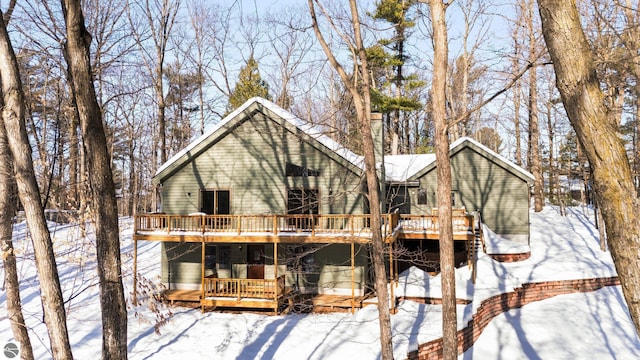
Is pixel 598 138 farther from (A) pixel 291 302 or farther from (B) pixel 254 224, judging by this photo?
(B) pixel 254 224

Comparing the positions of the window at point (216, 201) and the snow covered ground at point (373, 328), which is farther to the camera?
the window at point (216, 201)

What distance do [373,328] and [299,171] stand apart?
713 cm

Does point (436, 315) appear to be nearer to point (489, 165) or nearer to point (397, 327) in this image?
point (397, 327)

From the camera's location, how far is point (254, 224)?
1742cm

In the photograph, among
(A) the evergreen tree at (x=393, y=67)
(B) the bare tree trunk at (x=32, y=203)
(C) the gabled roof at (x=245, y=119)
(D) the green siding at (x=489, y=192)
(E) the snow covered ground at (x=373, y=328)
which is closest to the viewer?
(B) the bare tree trunk at (x=32, y=203)

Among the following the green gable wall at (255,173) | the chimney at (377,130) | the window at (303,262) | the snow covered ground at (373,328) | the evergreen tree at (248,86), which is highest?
the evergreen tree at (248,86)

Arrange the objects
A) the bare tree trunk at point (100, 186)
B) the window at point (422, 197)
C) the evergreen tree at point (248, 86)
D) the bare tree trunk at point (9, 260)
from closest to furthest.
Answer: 1. the bare tree trunk at point (100, 186)
2. the bare tree trunk at point (9, 260)
3. the window at point (422, 197)
4. the evergreen tree at point (248, 86)

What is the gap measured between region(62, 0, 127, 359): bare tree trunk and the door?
38.7 feet

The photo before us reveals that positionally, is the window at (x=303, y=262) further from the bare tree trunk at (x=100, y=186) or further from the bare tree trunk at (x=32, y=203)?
the bare tree trunk at (x=100, y=186)

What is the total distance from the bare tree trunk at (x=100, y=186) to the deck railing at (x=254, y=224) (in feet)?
30.9

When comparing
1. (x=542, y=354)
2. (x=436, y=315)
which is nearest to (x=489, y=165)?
(x=436, y=315)

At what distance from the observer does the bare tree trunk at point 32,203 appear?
6.22 m

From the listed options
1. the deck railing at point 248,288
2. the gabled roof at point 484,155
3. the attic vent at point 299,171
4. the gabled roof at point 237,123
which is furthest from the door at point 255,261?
the gabled roof at point 484,155

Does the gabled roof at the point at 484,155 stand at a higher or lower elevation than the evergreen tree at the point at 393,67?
lower
